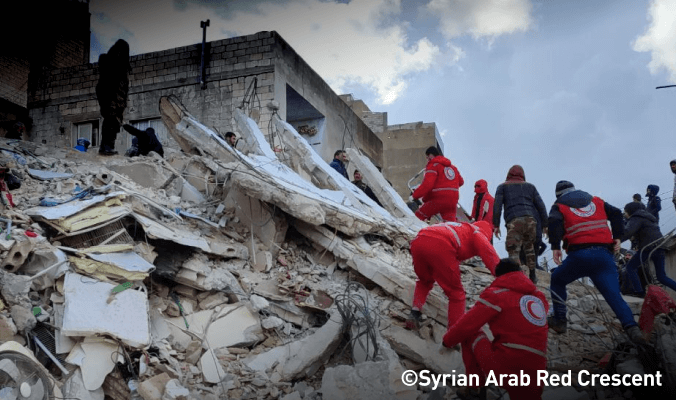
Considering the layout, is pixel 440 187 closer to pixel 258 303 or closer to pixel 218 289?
pixel 258 303

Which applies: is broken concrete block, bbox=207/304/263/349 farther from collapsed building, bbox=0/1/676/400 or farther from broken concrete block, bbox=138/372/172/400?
broken concrete block, bbox=138/372/172/400

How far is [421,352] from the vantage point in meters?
4.11

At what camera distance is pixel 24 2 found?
740 inches

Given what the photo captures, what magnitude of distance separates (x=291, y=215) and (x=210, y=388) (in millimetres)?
2452

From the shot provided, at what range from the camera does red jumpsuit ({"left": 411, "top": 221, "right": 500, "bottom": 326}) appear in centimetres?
420

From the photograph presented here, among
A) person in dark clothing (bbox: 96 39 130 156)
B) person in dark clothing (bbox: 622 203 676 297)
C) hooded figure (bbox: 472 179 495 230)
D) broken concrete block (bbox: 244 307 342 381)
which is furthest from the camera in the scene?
person in dark clothing (bbox: 96 39 130 156)

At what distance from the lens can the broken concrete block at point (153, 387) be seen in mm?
3449

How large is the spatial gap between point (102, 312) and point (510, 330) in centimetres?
292

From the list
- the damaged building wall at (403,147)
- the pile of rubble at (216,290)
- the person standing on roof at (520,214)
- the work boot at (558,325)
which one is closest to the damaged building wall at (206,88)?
the pile of rubble at (216,290)

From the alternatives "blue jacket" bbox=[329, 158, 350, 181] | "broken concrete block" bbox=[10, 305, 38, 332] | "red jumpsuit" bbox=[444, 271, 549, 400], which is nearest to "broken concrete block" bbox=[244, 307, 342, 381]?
"red jumpsuit" bbox=[444, 271, 549, 400]

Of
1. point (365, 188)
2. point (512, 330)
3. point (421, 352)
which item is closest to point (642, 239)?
point (421, 352)

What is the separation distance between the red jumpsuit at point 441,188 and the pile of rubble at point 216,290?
1.80 ft

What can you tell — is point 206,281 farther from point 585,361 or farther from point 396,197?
point 396,197

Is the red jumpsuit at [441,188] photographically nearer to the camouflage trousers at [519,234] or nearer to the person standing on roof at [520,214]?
the person standing on roof at [520,214]
